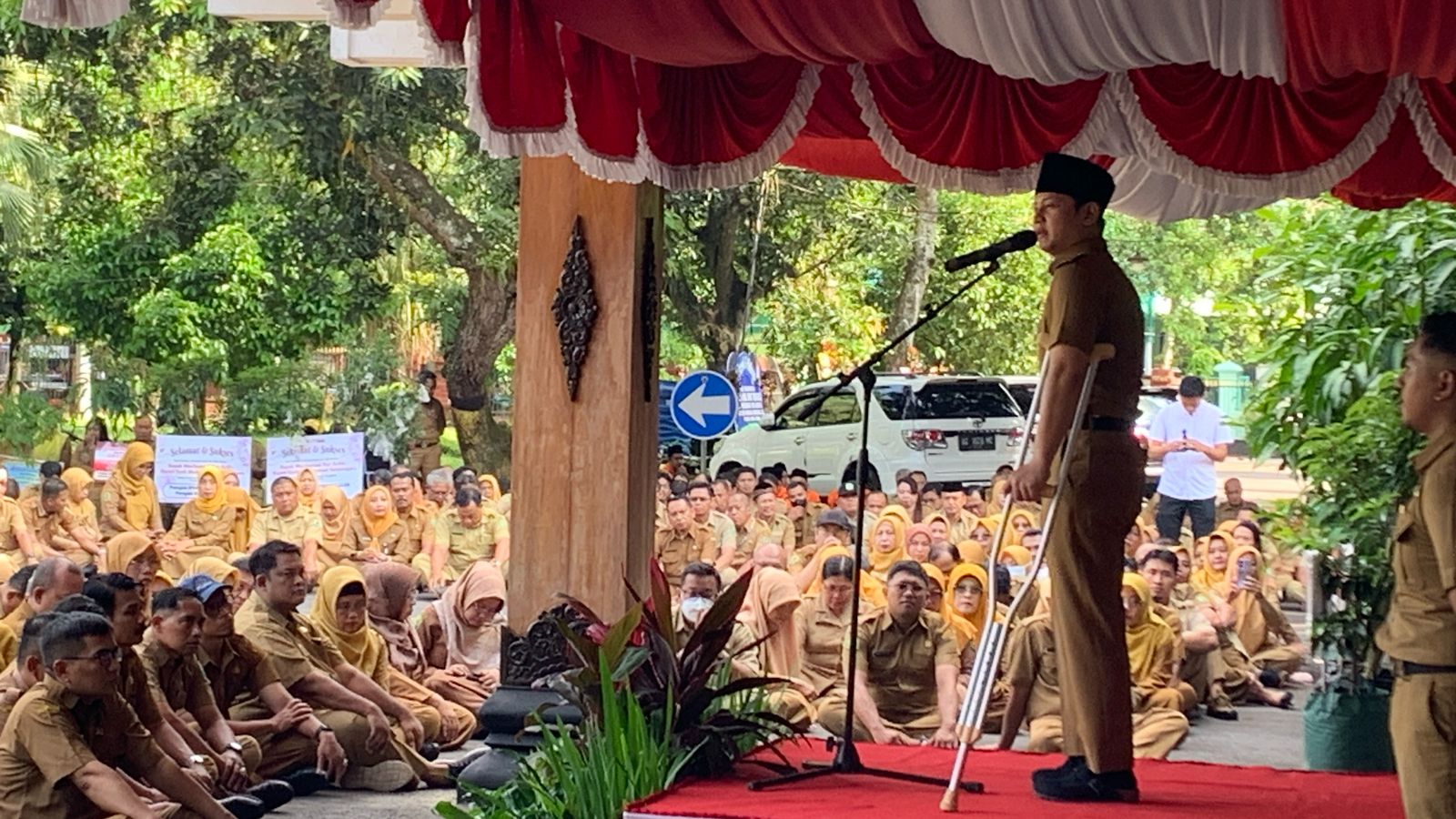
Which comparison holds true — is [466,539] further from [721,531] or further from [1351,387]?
[1351,387]

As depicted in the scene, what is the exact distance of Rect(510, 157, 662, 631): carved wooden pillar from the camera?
591cm

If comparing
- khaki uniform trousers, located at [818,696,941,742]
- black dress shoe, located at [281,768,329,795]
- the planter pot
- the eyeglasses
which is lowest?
black dress shoe, located at [281,768,329,795]

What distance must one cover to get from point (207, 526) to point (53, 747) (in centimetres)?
720

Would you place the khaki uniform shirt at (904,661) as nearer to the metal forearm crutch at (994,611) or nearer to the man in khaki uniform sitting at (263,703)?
the man in khaki uniform sitting at (263,703)

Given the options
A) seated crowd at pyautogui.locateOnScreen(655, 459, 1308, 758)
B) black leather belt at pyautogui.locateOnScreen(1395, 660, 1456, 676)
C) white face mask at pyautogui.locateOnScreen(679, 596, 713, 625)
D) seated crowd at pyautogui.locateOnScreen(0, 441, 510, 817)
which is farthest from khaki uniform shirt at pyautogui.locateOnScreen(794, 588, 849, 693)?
black leather belt at pyautogui.locateOnScreen(1395, 660, 1456, 676)

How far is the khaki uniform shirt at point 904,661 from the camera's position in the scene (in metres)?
7.91

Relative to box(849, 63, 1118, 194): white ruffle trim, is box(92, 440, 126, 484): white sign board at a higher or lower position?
lower

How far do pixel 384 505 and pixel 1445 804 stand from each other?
30.8 feet

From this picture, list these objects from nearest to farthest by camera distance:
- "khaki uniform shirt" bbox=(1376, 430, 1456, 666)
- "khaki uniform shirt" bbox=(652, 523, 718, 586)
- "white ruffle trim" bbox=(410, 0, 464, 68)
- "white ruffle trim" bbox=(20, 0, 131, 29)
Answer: "khaki uniform shirt" bbox=(1376, 430, 1456, 666), "white ruffle trim" bbox=(20, 0, 131, 29), "white ruffle trim" bbox=(410, 0, 464, 68), "khaki uniform shirt" bbox=(652, 523, 718, 586)

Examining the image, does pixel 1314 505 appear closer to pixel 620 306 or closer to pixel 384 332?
pixel 620 306

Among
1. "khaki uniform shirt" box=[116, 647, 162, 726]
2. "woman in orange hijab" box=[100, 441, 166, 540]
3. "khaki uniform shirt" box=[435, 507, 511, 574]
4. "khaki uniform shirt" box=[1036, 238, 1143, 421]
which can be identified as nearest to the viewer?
"khaki uniform shirt" box=[1036, 238, 1143, 421]

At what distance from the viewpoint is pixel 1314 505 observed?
7152 millimetres

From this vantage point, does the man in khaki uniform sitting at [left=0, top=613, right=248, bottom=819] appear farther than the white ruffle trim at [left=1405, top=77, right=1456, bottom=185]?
No

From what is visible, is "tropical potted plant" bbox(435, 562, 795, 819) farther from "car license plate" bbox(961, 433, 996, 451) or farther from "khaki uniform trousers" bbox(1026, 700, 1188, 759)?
"car license plate" bbox(961, 433, 996, 451)
